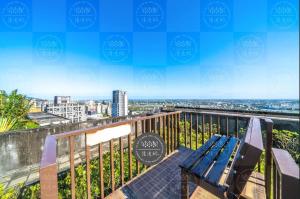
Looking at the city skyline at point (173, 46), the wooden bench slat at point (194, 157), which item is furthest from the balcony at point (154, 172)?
the city skyline at point (173, 46)

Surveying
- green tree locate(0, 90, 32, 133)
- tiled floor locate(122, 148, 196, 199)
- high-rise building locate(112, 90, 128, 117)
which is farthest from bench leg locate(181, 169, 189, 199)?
high-rise building locate(112, 90, 128, 117)

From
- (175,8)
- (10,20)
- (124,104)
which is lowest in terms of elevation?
(124,104)

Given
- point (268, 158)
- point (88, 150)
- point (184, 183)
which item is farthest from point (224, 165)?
point (88, 150)

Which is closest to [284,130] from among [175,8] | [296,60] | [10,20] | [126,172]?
[296,60]

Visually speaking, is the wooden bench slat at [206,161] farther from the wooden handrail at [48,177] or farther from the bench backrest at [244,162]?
the wooden handrail at [48,177]

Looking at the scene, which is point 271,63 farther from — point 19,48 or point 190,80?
point 19,48

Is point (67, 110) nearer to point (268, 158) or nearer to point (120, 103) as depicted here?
point (120, 103)

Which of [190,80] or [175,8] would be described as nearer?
[175,8]
